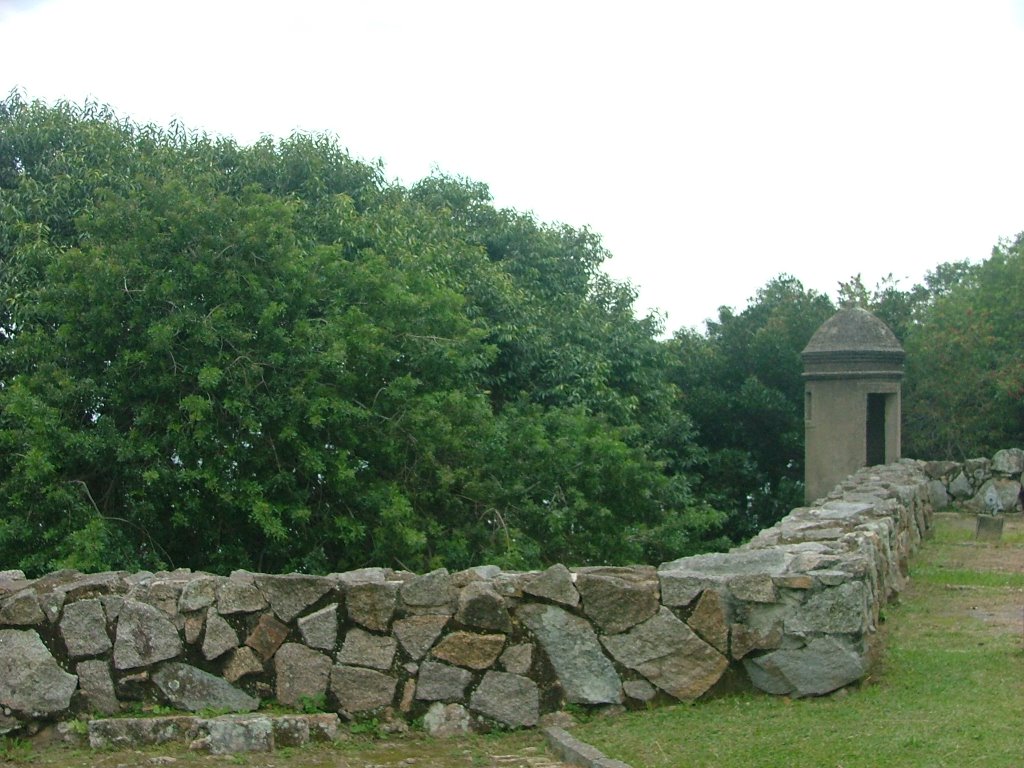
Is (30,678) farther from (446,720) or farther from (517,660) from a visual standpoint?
(517,660)

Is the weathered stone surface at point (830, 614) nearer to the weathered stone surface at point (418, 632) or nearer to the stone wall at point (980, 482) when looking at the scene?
the weathered stone surface at point (418, 632)

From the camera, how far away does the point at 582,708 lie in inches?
253

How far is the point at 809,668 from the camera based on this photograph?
6508 mm

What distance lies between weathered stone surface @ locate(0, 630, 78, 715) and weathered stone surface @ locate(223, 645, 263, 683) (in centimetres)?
76

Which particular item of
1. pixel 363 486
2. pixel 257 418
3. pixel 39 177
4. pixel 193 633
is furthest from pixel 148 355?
pixel 193 633

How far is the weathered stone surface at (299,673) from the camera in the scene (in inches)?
252

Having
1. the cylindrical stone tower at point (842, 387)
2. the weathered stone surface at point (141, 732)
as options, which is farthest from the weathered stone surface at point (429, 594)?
the cylindrical stone tower at point (842, 387)

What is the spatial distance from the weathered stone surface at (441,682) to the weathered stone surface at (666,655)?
74 cm

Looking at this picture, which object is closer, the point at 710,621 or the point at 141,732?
the point at 141,732

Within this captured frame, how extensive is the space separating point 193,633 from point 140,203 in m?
9.16

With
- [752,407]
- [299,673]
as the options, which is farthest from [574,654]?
[752,407]

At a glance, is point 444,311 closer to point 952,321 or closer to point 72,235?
point 72,235

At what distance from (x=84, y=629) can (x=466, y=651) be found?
1.92 m

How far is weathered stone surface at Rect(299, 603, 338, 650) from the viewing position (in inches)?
253
